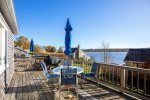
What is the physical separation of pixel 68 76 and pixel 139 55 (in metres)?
22.7

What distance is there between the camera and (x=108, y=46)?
45125 millimetres

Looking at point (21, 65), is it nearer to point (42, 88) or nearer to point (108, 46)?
point (42, 88)

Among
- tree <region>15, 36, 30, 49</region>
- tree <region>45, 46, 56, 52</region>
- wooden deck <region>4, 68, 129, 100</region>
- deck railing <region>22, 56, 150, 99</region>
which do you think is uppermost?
tree <region>15, 36, 30, 49</region>

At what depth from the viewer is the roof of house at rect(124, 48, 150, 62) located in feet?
81.1

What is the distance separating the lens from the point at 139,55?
25828mm

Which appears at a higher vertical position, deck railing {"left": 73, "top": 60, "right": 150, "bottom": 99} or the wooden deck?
deck railing {"left": 73, "top": 60, "right": 150, "bottom": 99}

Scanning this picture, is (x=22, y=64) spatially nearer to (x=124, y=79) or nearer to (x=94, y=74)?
(x=94, y=74)

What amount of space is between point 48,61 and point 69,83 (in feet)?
22.4

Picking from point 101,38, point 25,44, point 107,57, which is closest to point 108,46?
point 101,38

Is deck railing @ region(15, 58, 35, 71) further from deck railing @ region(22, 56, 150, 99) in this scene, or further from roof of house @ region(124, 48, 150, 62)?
roof of house @ region(124, 48, 150, 62)

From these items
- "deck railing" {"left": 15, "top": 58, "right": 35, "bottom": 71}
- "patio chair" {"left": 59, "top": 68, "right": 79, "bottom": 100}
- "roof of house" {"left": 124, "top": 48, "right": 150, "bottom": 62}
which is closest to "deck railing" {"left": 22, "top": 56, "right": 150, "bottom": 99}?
"patio chair" {"left": 59, "top": 68, "right": 79, "bottom": 100}

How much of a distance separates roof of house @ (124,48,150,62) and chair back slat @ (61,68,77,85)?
68.0ft

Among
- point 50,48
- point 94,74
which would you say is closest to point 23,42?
point 50,48

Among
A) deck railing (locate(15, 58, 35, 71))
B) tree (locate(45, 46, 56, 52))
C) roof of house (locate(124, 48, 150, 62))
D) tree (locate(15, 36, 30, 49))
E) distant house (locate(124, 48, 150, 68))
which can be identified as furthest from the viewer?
tree (locate(15, 36, 30, 49))
